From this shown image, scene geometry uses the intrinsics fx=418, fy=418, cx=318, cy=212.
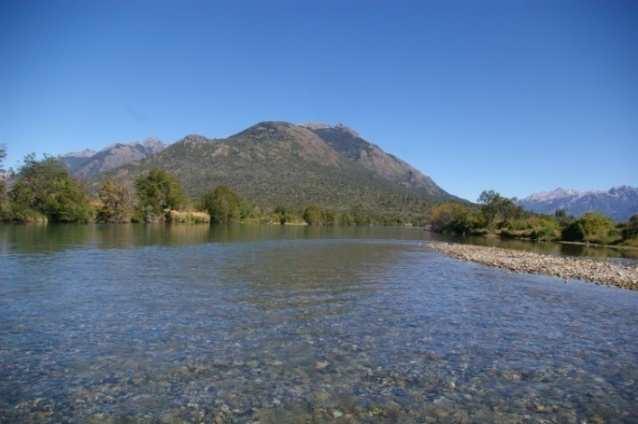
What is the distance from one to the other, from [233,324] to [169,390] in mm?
5904

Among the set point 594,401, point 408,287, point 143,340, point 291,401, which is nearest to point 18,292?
point 143,340

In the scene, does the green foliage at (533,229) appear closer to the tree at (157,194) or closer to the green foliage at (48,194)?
the tree at (157,194)

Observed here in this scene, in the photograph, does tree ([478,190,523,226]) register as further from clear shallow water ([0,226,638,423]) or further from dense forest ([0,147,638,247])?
clear shallow water ([0,226,638,423])

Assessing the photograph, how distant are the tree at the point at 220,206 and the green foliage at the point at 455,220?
84.2m

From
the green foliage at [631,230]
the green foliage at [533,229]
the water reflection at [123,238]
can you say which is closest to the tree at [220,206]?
the water reflection at [123,238]

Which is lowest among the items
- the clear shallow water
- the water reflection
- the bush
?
the clear shallow water

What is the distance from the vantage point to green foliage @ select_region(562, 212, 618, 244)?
344 ft

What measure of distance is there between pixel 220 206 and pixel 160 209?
88.2 feet

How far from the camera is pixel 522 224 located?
133 m

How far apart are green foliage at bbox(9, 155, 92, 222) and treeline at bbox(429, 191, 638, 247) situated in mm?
123242

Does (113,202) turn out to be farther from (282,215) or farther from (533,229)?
(533,229)

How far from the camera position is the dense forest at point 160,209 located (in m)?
99.8

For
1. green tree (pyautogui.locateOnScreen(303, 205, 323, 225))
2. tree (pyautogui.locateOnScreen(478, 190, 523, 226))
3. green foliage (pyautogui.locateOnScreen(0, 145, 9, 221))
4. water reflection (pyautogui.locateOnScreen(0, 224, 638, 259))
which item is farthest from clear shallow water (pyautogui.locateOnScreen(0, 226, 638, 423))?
green tree (pyautogui.locateOnScreen(303, 205, 323, 225))

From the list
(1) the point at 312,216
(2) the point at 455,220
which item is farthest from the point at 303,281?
(1) the point at 312,216
